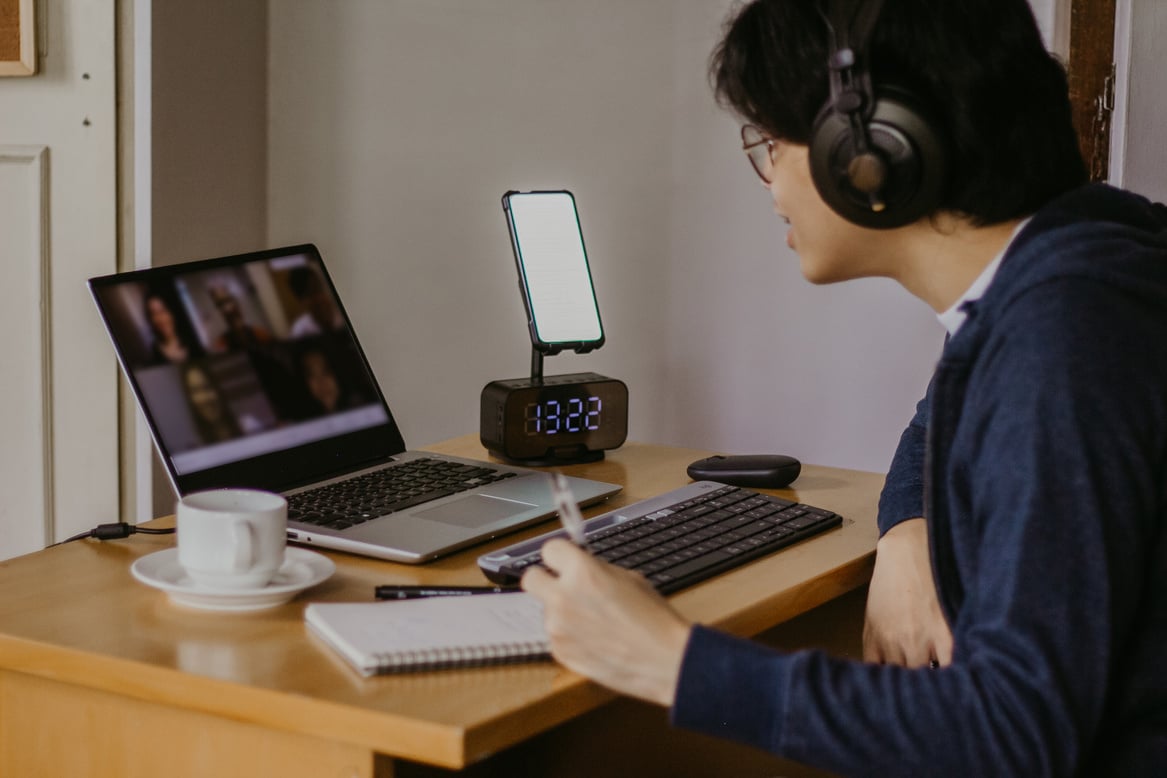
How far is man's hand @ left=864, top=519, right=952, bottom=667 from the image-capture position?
1.09 metres

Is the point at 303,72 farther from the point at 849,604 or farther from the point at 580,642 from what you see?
the point at 580,642

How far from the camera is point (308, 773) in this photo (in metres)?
0.80

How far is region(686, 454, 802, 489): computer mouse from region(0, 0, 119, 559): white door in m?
1.14

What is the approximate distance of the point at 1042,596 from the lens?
741 millimetres

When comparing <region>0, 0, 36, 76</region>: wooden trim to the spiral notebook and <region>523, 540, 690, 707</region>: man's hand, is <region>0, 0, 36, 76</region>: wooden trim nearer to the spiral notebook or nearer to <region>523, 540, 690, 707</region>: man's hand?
the spiral notebook

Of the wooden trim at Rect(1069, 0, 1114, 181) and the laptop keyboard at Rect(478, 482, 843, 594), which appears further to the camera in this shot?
the wooden trim at Rect(1069, 0, 1114, 181)

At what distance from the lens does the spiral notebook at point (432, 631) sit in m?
0.82

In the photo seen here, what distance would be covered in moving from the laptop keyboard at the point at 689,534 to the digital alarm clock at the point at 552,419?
28 cm

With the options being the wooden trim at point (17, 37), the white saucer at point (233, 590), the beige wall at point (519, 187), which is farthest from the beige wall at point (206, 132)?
the white saucer at point (233, 590)

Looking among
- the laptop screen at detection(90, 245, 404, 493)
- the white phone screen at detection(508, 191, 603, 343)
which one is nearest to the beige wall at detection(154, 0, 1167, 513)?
the white phone screen at detection(508, 191, 603, 343)

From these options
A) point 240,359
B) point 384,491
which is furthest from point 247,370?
point 384,491

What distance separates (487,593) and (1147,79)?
1462 millimetres

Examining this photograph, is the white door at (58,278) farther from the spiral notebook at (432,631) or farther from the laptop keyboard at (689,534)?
the spiral notebook at (432,631)

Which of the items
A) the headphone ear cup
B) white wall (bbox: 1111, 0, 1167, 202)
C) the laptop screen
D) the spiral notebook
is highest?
white wall (bbox: 1111, 0, 1167, 202)
